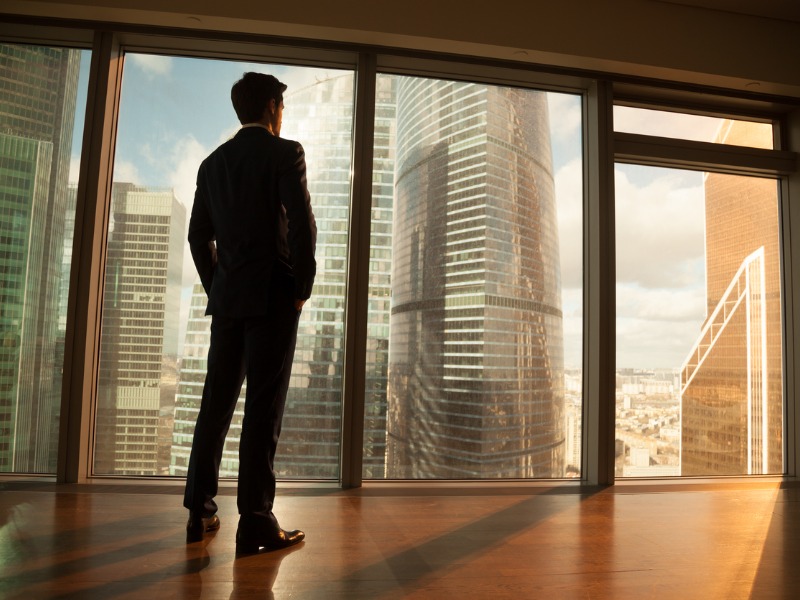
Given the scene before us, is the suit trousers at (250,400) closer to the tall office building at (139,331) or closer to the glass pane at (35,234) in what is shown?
the tall office building at (139,331)

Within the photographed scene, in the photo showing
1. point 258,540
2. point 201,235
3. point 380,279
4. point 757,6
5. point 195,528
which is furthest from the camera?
point 757,6

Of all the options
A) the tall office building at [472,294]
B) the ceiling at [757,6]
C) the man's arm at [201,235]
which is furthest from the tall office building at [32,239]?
the ceiling at [757,6]

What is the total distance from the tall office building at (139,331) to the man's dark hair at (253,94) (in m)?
1.28

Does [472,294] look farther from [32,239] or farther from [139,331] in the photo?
[32,239]

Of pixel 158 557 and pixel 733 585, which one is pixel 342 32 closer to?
pixel 158 557

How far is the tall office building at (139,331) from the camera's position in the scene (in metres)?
2.98

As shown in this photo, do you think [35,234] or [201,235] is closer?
[201,235]

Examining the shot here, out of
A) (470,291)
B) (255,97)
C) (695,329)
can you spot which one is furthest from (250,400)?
(695,329)

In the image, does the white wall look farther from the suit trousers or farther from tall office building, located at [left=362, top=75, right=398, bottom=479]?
the suit trousers

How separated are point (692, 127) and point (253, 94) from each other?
3013mm

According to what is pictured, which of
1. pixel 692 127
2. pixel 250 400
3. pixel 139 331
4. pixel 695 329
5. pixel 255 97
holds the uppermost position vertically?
pixel 692 127

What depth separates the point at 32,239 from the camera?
298cm

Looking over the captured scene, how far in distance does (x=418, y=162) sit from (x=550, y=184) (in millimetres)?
808

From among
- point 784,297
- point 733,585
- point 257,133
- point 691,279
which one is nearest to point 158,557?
point 257,133
